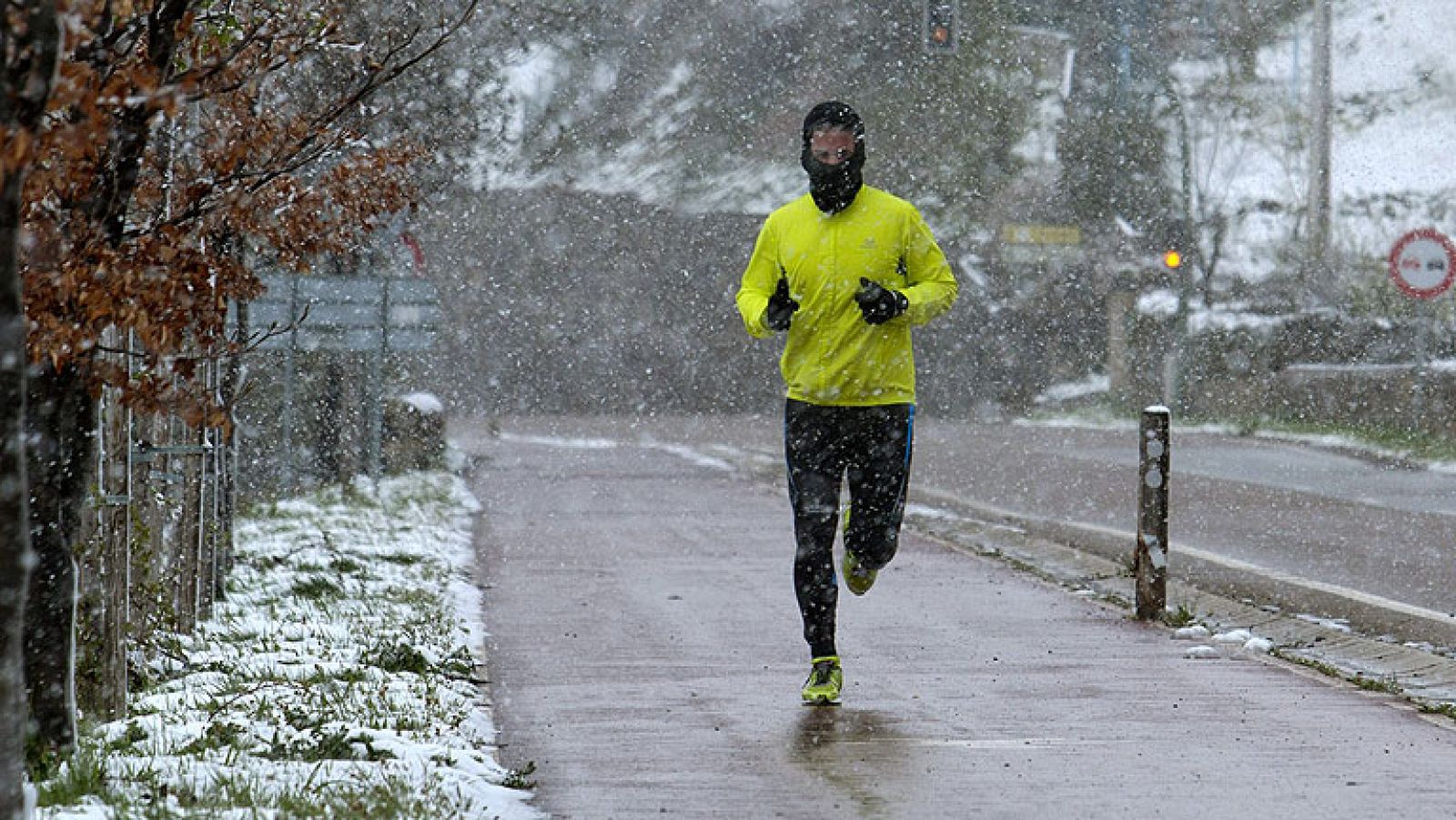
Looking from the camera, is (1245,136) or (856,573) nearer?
(856,573)

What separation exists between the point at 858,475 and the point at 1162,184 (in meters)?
34.2

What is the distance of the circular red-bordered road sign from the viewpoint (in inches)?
864

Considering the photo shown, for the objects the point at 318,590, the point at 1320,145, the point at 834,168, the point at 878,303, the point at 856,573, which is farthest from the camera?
the point at 1320,145

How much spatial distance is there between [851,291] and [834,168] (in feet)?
1.32

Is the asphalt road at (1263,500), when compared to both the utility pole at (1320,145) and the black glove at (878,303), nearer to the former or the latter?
the black glove at (878,303)

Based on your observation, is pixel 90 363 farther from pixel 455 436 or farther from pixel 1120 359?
pixel 1120 359

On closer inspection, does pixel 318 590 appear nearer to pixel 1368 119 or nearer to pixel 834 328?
pixel 834 328

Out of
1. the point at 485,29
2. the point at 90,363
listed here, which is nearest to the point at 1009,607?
the point at 90,363

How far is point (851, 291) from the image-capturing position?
22.7ft

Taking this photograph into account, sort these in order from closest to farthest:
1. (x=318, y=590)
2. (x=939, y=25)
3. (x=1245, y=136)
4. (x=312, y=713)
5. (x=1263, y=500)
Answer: (x=312, y=713) → (x=318, y=590) → (x=1263, y=500) → (x=939, y=25) → (x=1245, y=136)

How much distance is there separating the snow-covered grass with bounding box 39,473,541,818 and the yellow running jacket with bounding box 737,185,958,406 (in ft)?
5.12

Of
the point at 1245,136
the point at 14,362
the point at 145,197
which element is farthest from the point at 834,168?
the point at 1245,136

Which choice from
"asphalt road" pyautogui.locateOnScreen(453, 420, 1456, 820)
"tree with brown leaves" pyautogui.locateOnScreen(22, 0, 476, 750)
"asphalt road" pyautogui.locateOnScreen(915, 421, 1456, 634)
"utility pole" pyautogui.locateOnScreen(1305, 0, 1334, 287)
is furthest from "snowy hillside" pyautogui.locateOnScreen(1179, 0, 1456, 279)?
"tree with brown leaves" pyautogui.locateOnScreen(22, 0, 476, 750)

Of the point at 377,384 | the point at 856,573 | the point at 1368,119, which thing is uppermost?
the point at 1368,119
